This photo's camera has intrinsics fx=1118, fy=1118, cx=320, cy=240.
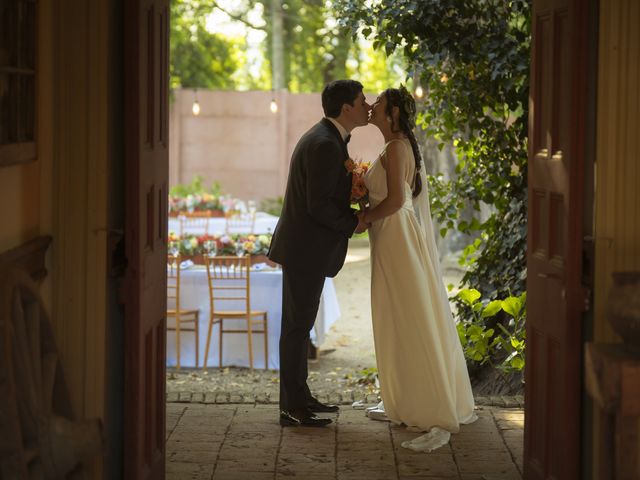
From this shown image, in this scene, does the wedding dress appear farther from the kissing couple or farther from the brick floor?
the brick floor

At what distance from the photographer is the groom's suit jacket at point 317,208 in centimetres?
625

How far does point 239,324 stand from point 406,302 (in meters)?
3.86

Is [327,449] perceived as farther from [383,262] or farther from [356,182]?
[356,182]

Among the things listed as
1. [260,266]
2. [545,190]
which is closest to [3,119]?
[545,190]

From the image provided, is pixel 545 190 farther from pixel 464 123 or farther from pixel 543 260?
pixel 464 123

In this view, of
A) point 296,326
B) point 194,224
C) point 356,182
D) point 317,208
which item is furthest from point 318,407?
point 194,224

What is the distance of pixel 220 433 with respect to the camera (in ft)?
20.5

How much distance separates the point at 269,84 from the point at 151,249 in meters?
29.6

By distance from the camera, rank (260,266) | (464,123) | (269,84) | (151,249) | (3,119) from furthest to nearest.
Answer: (269,84) → (260,266) → (464,123) → (151,249) → (3,119)

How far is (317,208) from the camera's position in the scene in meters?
6.23

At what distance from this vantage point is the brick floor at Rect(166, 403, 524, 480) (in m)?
5.55

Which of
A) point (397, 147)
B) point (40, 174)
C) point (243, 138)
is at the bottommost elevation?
point (40, 174)

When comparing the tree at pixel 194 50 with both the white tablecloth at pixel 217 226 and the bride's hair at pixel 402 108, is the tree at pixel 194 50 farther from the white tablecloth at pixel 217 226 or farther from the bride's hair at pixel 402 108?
the bride's hair at pixel 402 108

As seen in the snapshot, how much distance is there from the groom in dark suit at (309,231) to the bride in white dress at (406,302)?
172 millimetres
